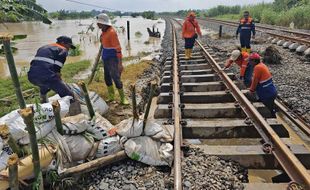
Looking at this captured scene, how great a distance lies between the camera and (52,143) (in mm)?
3477

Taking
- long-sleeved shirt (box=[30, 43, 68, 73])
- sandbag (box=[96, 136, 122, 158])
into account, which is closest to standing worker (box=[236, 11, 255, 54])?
long-sleeved shirt (box=[30, 43, 68, 73])

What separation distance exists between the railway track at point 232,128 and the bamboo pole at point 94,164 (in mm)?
671

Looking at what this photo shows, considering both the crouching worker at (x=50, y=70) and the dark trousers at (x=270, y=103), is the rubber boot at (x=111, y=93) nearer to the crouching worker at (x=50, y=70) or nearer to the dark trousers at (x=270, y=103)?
the crouching worker at (x=50, y=70)

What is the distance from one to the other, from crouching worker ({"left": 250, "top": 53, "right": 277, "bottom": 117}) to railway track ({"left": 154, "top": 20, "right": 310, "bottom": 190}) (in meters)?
0.14

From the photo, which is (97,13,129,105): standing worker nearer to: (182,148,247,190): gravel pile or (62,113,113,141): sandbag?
(62,113,113,141): sandbag

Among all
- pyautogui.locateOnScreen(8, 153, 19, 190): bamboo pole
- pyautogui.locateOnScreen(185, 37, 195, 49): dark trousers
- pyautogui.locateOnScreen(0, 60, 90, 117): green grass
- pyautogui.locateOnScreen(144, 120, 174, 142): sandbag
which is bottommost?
pyautogui.locateOnScreen(0, 60, 90, 117): green grass

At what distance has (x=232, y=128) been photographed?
180 inches

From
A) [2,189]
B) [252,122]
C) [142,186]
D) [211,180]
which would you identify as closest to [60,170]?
[2,189]

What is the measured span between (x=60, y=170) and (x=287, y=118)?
408 centimetres

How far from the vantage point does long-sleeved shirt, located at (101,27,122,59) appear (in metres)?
5.88

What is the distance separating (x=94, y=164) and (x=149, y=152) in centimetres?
66

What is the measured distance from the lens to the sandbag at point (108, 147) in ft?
12.3

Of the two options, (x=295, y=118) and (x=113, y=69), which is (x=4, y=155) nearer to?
(x=113, y=69)

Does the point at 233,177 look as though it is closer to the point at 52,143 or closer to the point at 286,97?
the point at 52,143
